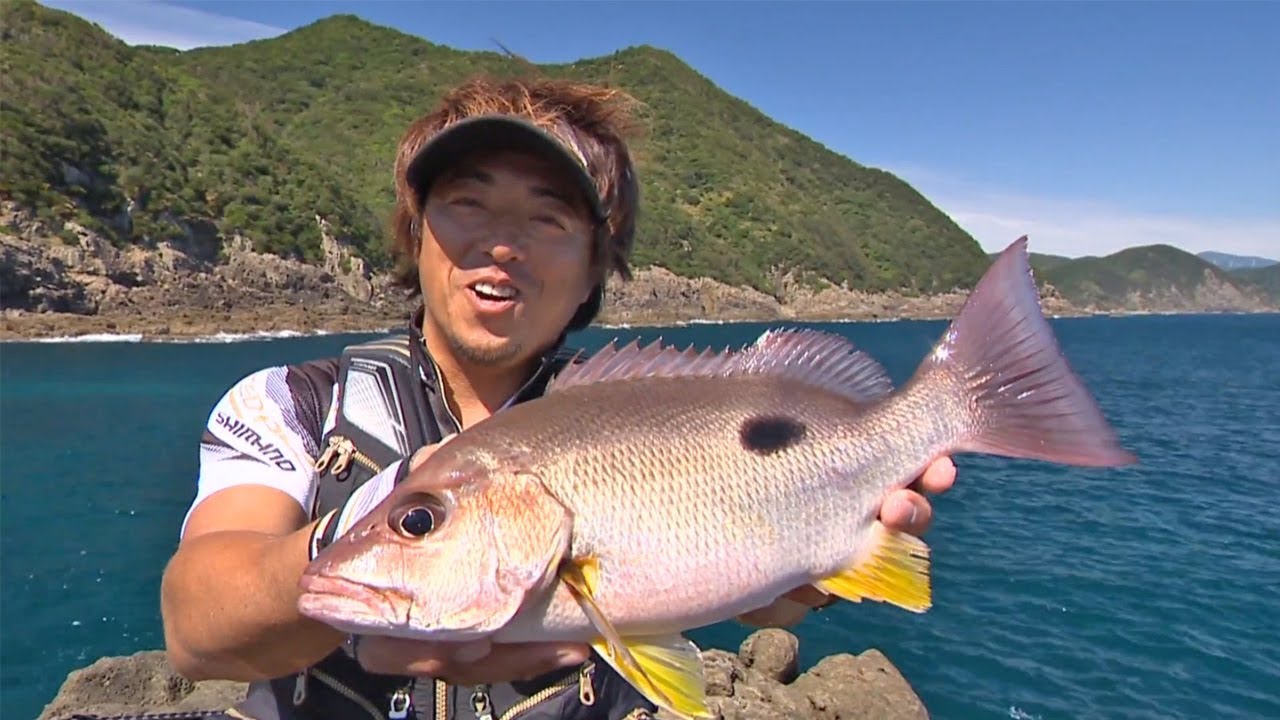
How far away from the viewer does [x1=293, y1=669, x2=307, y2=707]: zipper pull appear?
7.43 feet

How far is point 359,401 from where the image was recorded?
2381 mm

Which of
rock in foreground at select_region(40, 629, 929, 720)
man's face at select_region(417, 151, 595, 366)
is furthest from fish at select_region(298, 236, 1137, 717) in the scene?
rock in foreground at select_region(40, 629, 929, 720)

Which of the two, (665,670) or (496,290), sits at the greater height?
(496,290)

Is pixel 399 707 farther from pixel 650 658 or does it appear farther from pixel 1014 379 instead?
pixel 1014 379

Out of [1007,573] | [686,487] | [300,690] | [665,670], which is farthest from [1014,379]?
[1007,573]

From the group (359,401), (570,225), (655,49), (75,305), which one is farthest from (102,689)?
(655,49)

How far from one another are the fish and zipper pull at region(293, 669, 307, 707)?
82 centimetres

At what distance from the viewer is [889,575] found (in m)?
2.23

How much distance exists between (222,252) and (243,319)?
21.3 ft

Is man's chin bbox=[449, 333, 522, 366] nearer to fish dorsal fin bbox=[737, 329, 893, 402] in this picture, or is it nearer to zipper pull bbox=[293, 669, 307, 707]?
fish dorsal fin bbox=[737, 329, 893, 402]

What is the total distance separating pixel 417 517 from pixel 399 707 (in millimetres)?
865

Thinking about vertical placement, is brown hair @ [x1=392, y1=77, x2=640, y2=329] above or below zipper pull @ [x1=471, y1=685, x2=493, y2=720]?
above

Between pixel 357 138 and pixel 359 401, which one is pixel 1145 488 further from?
pixel 357 138

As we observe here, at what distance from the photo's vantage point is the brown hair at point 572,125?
2.57m
